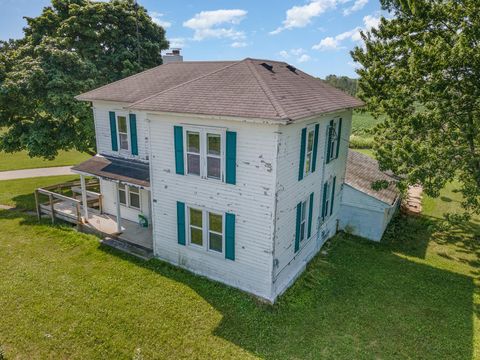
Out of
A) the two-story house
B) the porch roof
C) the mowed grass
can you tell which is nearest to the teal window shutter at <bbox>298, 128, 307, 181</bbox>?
the two-story house

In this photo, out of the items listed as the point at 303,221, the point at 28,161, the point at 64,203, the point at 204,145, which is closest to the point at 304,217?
the point at 303,221

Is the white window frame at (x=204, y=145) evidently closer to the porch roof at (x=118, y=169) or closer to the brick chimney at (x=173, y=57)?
the porch roof at (x=118, y=169)

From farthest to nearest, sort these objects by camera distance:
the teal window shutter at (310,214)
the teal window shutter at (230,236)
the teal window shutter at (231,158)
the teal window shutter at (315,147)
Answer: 1. the teal window shutter at (310,214)
2. the teal window shutter at (315,147)
3. the teal window shutter at (230,236)
4. the teal window shutter at (231,158)

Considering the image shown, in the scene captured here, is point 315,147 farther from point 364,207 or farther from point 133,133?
point 133,133

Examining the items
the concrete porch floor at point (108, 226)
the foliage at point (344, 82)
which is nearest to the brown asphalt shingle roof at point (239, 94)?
the concrete porch floor at point (108, 226)

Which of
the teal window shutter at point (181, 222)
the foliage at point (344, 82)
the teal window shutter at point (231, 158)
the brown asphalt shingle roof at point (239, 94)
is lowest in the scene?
the teal window shutter at point (181, 222)

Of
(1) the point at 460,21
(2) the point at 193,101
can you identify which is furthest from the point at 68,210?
(1) the point at 460,21
